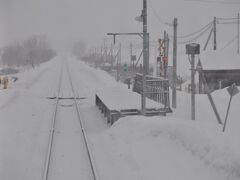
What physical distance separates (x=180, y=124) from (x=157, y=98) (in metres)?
6.95

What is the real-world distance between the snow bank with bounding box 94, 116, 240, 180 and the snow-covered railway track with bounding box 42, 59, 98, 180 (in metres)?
0.63

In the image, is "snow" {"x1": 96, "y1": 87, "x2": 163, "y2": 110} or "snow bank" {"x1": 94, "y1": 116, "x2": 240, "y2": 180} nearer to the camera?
"snow bank" {"x1": 94, "y1": 116, "x2": 240, "y2": 180}

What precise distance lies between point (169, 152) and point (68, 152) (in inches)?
116

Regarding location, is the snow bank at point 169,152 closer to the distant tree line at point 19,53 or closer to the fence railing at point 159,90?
the fence railing at point 159,90

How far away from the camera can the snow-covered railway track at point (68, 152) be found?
8.00m

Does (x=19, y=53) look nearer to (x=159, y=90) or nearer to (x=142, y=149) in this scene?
(x=159, y=90)

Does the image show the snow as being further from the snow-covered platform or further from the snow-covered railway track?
the snow-covered railway track

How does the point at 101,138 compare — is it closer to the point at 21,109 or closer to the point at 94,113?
the point at 94,113

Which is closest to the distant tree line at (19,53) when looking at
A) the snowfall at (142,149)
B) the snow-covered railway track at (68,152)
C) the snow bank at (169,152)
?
the snow-covered railway track at (68,152)

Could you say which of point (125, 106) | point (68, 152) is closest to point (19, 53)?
point (125, 106)

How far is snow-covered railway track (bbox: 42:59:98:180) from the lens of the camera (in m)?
8.00

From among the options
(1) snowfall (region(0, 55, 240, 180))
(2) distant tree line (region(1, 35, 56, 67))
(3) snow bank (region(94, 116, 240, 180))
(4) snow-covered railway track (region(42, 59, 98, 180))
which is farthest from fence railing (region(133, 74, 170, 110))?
(2) distant tree line (region(1, 35, 56, 67))

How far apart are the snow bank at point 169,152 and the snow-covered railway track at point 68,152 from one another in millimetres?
629

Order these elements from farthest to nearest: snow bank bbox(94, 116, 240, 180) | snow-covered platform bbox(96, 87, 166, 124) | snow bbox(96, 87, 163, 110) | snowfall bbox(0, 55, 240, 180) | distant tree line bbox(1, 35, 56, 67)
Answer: distant tree line bbox(1, 35, 56, 67) < snow bbox(96, 87, 163, 110) < snow-covered platform bbox(96, 87, 166, 124) < snowfall bbox(0, 55, 240, 180) < snow bank bbox(94, 116, 240, 180)
